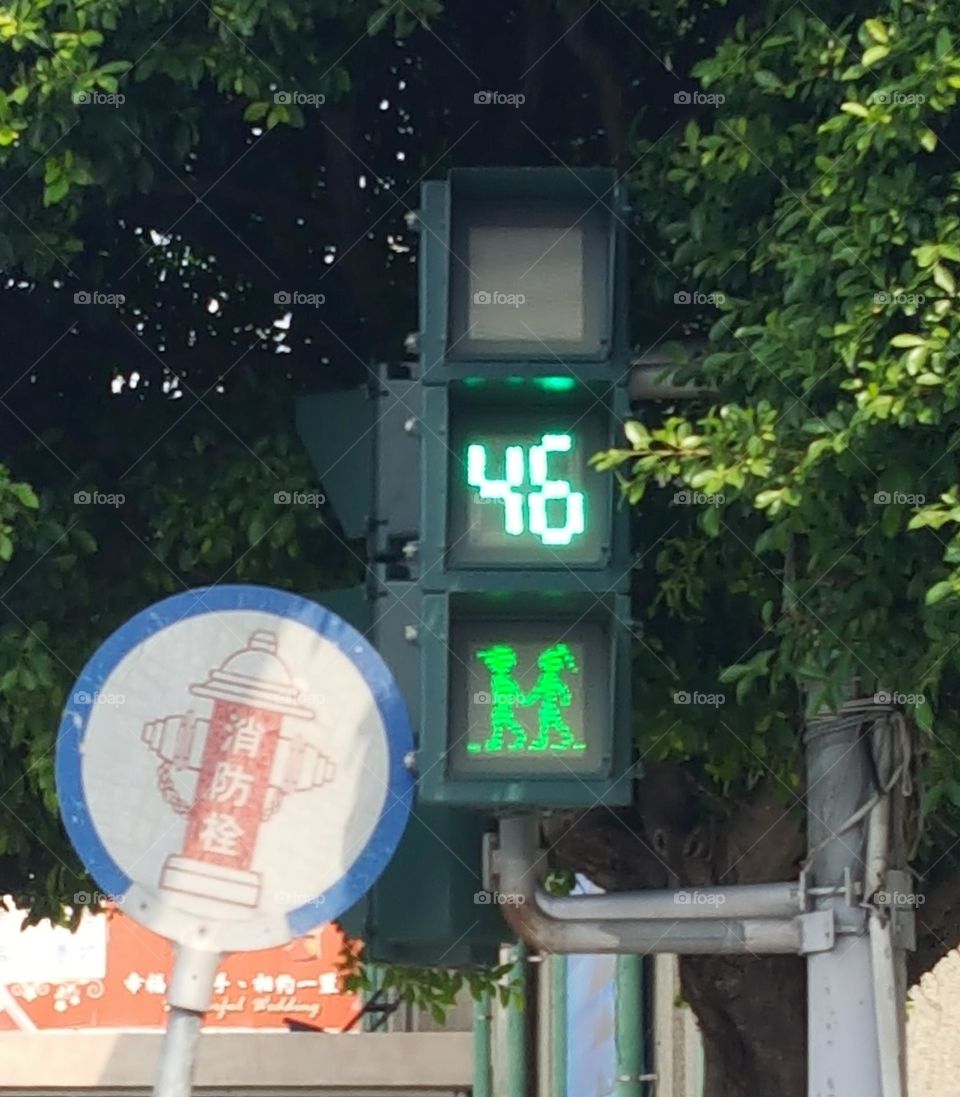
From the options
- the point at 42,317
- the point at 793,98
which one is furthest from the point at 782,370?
the point at 42,317

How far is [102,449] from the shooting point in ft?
21.1

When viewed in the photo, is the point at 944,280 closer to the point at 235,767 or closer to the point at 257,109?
the point at 235,767

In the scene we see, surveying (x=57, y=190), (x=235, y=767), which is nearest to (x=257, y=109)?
(x=57, y=190)

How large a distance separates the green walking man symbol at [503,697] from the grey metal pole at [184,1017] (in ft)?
2.39

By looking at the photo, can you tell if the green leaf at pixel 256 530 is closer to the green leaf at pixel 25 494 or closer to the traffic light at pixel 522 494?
the green leaf at pixel 25 494

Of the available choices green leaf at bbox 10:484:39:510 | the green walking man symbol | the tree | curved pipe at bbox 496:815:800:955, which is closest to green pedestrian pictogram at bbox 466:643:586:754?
the green walking man symbol

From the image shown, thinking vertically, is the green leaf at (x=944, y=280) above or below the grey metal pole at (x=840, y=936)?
above

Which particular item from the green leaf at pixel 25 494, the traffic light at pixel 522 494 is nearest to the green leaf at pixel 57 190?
the green leaf at pixel 25 494

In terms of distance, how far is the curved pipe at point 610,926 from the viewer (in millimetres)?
4574

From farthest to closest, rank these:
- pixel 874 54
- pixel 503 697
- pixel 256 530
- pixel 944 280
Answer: pixel 256 530
pixel 874 54
pixel 944 280
pixel 503 697

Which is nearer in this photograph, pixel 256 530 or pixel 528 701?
pixel 528 701

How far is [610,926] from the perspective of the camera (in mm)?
4746

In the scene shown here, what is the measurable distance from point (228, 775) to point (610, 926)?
134cm

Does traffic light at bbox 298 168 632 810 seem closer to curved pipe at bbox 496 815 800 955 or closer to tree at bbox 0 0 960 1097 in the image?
tree at bbox 0 0 960 1097
